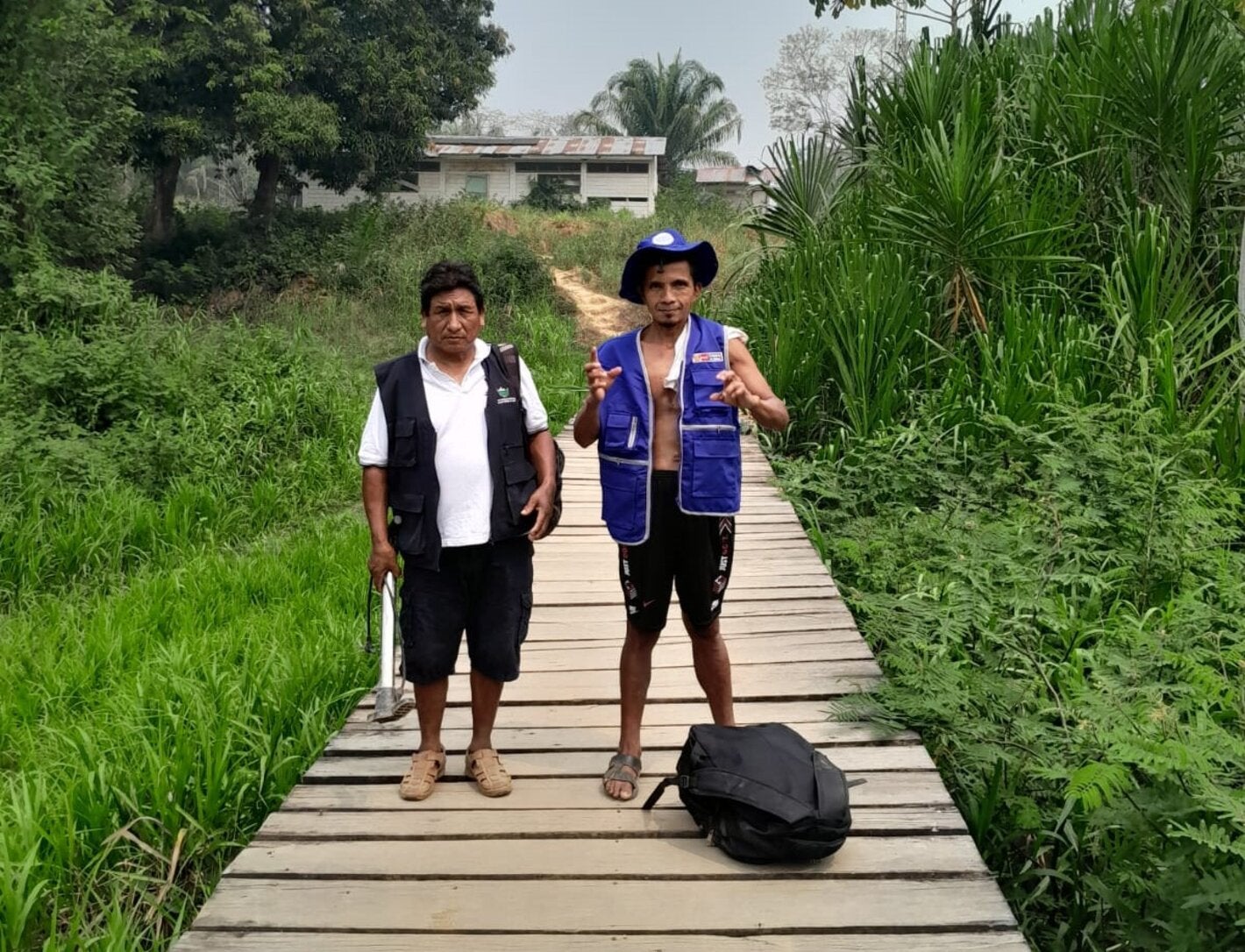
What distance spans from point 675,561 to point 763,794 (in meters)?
0.67

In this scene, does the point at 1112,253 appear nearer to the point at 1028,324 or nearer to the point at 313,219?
the point at 1028,324

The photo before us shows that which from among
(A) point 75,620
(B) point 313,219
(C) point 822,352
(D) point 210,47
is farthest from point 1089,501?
(B) point 313,219

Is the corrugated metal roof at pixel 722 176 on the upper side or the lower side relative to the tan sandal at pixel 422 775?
upper

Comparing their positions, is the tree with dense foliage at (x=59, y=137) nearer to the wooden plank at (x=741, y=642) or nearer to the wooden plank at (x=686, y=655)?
the wooden plank at (x=741, y=642)

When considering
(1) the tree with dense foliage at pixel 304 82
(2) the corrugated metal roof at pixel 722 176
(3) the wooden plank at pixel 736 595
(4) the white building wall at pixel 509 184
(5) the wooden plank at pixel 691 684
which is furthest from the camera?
(2) the corrugated metal roof at pixel 722 176

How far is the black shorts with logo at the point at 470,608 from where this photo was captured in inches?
109

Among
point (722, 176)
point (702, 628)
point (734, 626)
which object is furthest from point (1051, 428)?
point (722, 176)

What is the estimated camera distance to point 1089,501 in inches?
176

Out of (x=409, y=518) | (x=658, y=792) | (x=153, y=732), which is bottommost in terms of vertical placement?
(x=153, y=732)

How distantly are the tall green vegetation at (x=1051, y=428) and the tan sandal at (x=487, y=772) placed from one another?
1.21m

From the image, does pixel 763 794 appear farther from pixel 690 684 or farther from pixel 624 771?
Answer: pixel 690 684

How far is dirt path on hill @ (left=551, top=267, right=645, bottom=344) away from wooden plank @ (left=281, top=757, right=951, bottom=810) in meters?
16.4

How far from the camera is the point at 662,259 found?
8.75ft

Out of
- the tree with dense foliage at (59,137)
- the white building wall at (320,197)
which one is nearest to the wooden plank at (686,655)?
the tree with dense foliage at (59,137)
